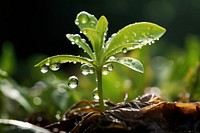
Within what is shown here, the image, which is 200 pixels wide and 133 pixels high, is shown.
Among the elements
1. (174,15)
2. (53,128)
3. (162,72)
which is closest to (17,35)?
A: (174,15)

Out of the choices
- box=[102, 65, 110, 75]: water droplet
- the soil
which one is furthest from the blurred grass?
the soil

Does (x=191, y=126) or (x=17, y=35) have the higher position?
(x=17, y=35)

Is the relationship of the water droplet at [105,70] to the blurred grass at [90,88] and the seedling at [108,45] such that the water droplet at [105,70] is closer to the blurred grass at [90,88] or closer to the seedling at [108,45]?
the seedling at [108,45]

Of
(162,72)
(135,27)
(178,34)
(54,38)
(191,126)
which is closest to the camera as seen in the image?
(191,126)

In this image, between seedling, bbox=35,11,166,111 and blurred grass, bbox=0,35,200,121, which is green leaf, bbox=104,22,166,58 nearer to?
seedling, bbox=35,11,166,111

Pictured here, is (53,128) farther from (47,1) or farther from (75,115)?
(47,1)

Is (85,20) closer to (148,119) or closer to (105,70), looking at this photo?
(105,70)

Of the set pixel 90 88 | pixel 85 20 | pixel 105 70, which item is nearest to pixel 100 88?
pixel 105 70

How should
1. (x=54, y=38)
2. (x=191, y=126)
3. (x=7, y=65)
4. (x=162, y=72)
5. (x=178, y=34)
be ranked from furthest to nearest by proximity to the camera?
(x=54, y=38)
(x=178, y=34)
(x=162, y=72)
(x=7, y=65)
(x=191, y=126)
